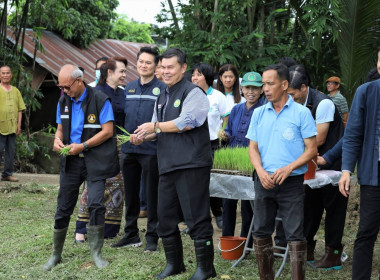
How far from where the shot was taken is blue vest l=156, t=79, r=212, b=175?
18.5 ft

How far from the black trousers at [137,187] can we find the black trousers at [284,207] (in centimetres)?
175

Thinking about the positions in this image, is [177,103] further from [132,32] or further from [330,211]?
[132,32]

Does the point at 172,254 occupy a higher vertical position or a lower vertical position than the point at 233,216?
lower

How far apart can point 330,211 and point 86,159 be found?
2.45 m

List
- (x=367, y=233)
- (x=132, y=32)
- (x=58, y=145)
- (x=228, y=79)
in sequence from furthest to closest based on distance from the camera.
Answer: (x=132, y=32), (x=228, y=79), (x=58, y=145), (x=367, y=233)

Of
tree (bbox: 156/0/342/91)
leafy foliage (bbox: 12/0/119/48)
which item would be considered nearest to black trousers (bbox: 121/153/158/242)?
tree (bbox: 156/0/342/91)

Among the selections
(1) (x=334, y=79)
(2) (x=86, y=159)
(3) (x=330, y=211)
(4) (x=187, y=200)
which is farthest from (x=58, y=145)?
(1) (x=334, y=79)

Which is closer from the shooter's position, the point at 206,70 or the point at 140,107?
the point at 140,107

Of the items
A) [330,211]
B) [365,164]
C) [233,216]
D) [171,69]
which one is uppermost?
[171,69]

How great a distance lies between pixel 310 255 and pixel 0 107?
25.2 feet

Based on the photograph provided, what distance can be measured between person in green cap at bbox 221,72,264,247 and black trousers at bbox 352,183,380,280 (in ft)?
6.87

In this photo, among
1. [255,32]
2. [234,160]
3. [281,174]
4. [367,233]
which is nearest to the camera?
[367,233]

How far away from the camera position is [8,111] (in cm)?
1227

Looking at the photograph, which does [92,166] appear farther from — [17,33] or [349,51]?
[17,33]
